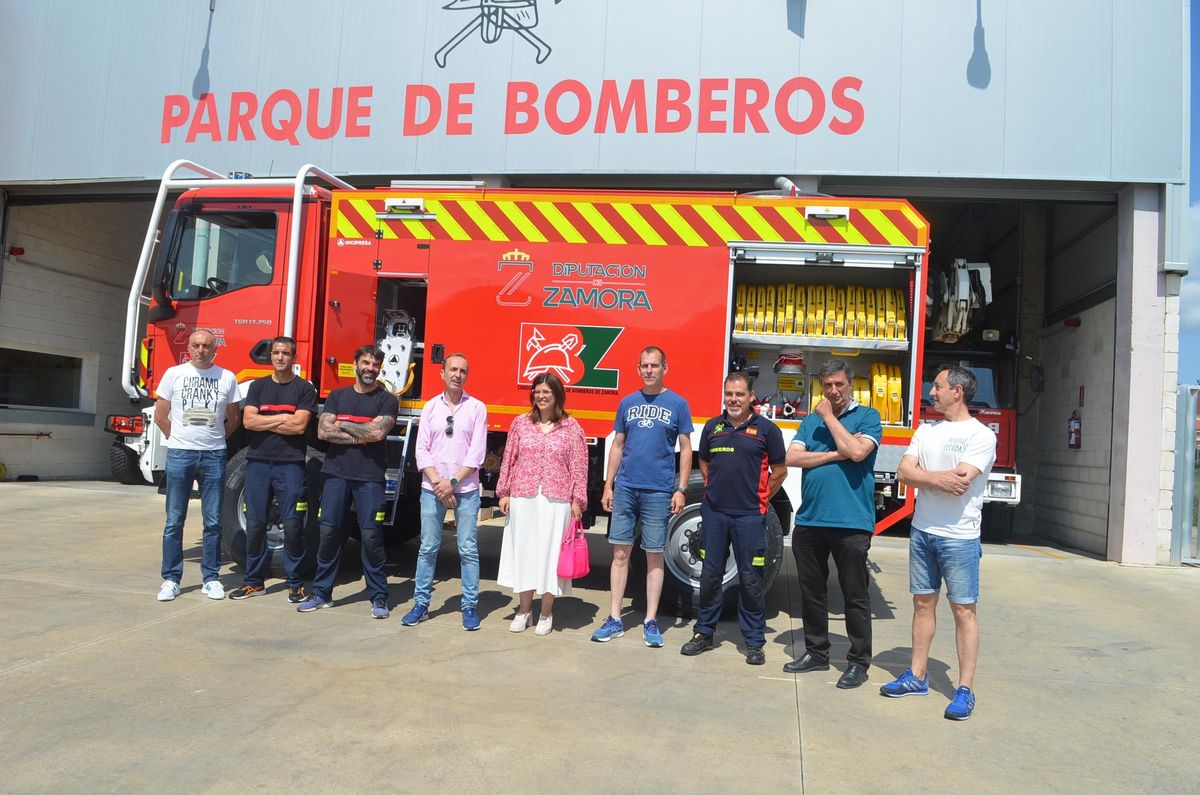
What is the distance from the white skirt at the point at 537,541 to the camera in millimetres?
5387

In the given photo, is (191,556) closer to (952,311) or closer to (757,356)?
(757,356)

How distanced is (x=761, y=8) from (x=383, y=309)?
625cm

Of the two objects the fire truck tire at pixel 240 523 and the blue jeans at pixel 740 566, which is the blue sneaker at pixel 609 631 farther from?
the fire truck tire at pixel 240 523

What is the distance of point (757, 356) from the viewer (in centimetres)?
643

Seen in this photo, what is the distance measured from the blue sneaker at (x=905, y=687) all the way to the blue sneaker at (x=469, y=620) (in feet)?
8.19

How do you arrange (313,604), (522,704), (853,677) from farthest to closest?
1. (313,604)
2. (853,677)
3. (522,704)

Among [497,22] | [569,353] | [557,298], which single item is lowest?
[569,353]

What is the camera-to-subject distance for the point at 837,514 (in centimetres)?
469

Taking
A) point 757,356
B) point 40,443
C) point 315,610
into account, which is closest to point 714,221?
point 757,356

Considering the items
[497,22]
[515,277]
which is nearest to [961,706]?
[515,277]

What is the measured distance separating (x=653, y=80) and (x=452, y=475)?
21.7 feet

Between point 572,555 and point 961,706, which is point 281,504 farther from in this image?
point 961,706

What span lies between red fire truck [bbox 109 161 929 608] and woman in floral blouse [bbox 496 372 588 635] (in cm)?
81

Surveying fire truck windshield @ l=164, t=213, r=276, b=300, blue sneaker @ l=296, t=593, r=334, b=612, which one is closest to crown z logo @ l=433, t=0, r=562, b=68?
fire truck windshield @ l=164, t=213, r=276, b=300
